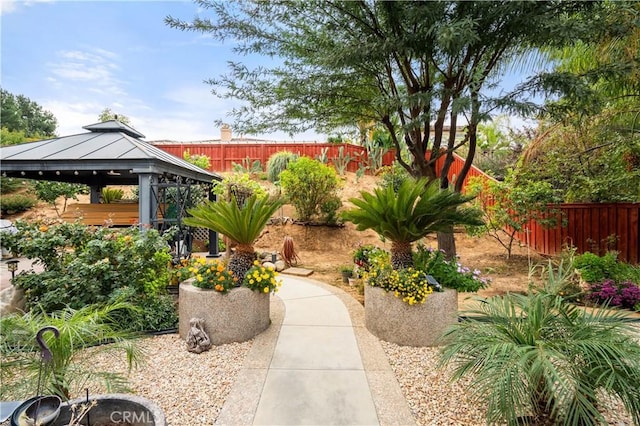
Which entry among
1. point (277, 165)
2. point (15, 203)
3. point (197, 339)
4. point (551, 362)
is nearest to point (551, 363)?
point (551, 362)

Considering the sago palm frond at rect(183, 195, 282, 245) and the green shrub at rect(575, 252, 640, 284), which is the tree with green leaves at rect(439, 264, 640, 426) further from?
the green shrub at rect(575, 252, 640, 284)

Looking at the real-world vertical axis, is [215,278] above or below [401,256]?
below

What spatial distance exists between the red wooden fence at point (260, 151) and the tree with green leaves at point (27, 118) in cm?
1716

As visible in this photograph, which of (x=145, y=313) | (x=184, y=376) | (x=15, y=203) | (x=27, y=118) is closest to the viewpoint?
(x=184, y=376)

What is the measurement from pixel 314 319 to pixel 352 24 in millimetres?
4418

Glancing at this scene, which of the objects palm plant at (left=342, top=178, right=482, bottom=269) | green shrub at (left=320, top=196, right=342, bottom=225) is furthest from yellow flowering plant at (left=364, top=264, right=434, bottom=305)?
green shrub at (left=320, top=196, right=342, bottom=225)

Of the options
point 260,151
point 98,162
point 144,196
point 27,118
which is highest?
point 27,118

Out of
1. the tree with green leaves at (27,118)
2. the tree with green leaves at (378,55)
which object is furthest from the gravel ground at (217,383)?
the tree with green leaves at (27,118)

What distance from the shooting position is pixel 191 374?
2.94m

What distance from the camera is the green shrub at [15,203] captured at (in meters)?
13.5

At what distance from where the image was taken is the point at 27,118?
29719 millimetres

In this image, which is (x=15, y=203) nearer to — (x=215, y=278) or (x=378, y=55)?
(x=215, y=278)

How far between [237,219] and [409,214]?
2166mm

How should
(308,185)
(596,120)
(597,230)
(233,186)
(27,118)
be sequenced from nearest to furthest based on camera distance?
1. (596,120)
2. (233,186)
3. (597,230)
4. (308,185)
5. (27,118)
